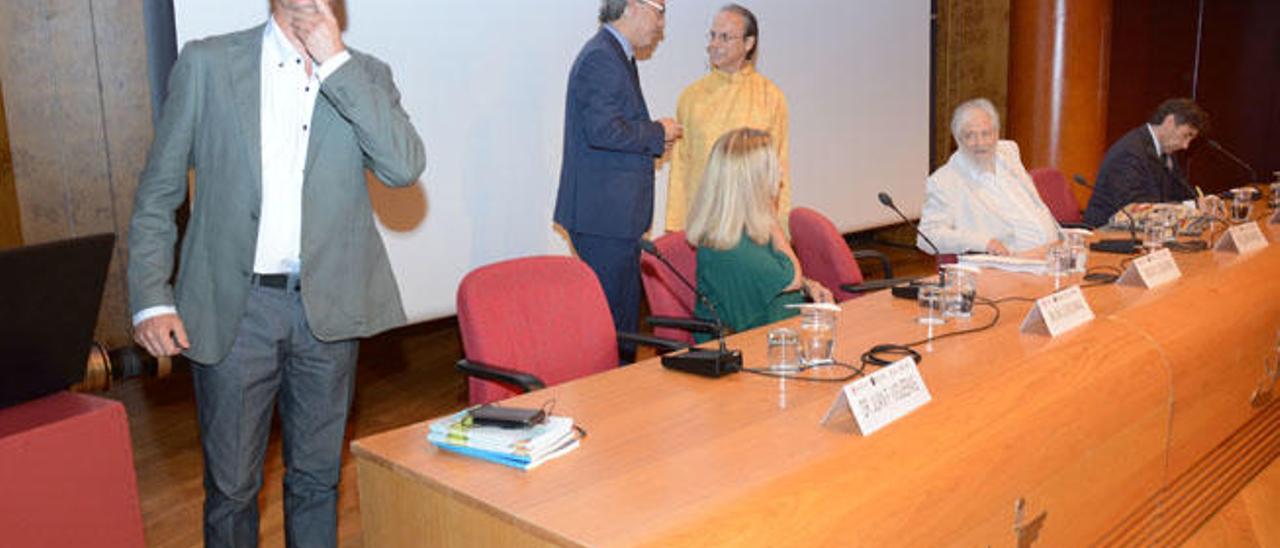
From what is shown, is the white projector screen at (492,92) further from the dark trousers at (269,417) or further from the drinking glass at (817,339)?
the drinking glass at (817,339)

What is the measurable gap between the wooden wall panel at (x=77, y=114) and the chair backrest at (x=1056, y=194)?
3.87 m

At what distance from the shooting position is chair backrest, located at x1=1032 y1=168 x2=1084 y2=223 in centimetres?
482

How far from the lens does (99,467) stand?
1.58 m

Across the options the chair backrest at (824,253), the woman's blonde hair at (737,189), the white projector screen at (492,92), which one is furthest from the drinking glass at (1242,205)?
the woman's blonde hair at (737,189)

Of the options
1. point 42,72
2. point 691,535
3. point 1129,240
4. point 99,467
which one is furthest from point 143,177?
point 1129,240

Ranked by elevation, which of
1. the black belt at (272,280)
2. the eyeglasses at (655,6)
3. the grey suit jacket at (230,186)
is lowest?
the black belt at (272,280)

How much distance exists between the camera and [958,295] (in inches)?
97.5

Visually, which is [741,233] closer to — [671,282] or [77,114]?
[671,282]

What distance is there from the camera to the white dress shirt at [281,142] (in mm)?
2012

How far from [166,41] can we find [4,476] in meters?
2.14

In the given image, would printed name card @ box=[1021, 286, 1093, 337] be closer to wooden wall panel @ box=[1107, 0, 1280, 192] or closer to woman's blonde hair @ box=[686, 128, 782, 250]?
woman's blonde hair @ box=[686, 128, 782, 250]

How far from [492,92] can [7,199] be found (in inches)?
68.5

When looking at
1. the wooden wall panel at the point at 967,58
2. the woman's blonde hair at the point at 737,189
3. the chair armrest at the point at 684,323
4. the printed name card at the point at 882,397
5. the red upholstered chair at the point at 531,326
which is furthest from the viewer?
the wooden wall panel at the point at 967,58

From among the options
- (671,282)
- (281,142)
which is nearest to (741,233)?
(671,282)
